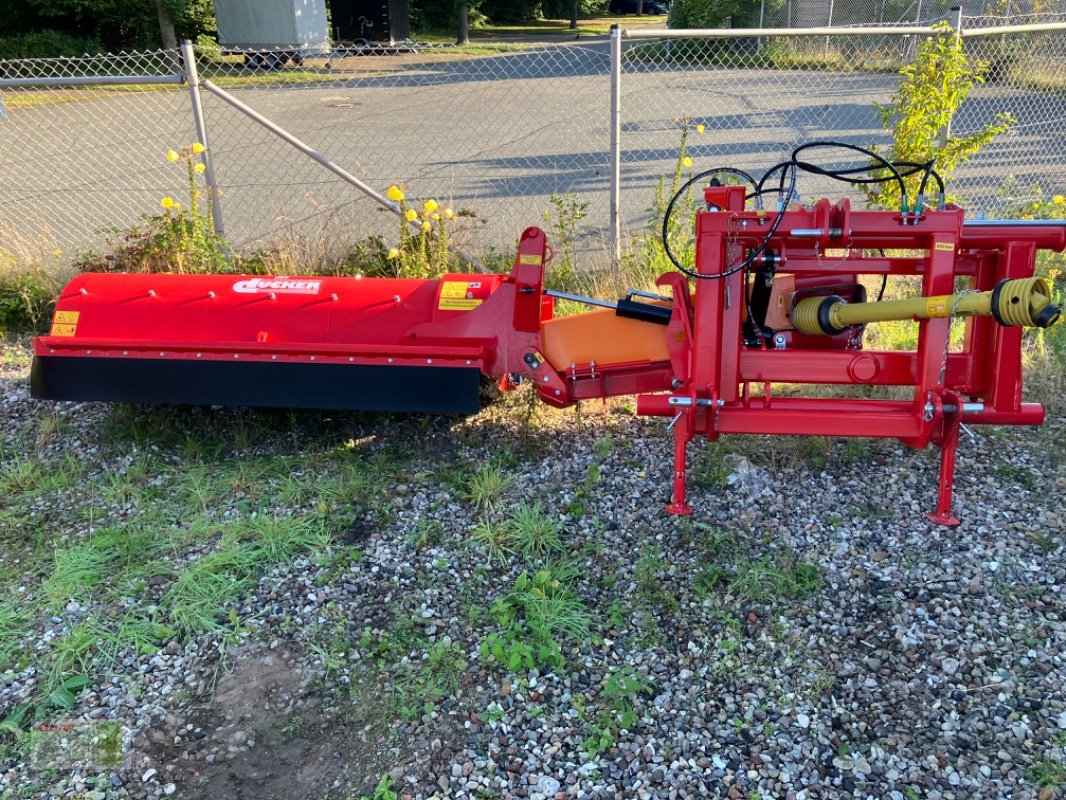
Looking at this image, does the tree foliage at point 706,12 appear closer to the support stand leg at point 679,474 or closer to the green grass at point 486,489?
the green grass at point 486,489

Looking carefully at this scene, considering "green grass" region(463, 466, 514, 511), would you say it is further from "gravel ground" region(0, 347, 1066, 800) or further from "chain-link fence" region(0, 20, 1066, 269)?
"chain-link fence" region(0, 20, 1066, 269)

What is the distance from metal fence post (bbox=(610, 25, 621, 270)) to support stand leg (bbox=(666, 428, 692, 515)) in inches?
109

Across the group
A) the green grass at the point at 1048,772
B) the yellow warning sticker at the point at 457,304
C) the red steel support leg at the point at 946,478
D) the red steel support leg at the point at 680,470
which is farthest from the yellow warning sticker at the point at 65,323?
the green grass at the point at 1048,772

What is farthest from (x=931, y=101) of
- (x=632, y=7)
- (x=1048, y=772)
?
(x=632, y=7)

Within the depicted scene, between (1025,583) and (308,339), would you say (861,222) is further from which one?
(308,339)

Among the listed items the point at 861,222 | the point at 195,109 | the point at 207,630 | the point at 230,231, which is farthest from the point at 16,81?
the point at 861,222

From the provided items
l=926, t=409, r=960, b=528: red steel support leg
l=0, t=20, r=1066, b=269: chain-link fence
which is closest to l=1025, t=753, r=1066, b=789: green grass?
l=926, t=409, r=960, b=528: red steel support leg

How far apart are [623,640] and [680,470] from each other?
2.94ft

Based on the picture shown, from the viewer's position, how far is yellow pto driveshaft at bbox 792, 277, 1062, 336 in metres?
2.95

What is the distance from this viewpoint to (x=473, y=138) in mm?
12695

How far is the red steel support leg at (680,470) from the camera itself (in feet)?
12.6

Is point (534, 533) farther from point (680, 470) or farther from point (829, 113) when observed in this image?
point (829, 113)

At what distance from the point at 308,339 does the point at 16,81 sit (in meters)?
3.34

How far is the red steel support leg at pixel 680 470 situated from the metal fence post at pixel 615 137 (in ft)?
9.07
